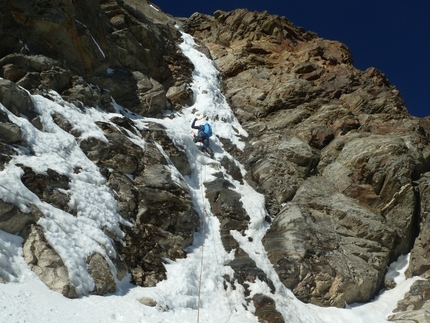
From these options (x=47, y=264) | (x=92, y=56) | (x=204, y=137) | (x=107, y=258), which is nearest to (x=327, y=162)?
(x=204, y=137)

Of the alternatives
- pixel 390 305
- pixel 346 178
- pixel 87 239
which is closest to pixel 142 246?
pixel 87 239

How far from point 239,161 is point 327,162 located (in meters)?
4.98

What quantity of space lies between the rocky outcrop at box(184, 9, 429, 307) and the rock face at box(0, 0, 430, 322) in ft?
0.24

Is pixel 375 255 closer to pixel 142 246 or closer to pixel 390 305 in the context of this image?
pixel 390 305

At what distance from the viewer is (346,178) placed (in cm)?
2088

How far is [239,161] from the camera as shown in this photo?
75.8ft

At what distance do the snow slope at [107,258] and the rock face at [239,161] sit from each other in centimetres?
33

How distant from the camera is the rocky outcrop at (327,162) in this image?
16562mm

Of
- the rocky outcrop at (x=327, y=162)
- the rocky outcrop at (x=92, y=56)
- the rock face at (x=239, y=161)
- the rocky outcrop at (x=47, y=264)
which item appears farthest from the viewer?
the rocky outcrop at (x=92, y=56)

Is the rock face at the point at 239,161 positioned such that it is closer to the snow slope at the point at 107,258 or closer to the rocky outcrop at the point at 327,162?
the rocky outcrop at the point at 327,162

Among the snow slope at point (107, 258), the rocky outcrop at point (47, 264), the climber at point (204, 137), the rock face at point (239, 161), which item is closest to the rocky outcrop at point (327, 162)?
the rock face at point (239, 161)

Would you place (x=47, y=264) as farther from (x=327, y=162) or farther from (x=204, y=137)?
(x=327, y=162)

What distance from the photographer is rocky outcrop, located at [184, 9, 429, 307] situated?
652 inches

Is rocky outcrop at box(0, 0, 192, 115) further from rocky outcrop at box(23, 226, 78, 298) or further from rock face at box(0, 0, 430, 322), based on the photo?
rocky outcrop at box(23, 226, 78, 298)
